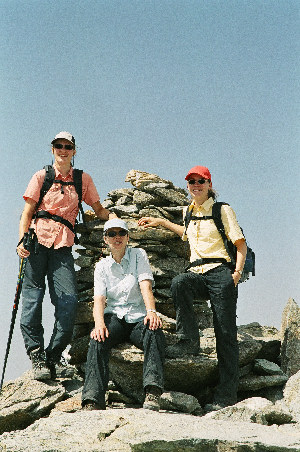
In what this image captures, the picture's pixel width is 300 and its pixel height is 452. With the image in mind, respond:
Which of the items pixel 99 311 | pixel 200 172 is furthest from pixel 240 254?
pixel 99 311

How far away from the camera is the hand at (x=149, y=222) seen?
12336mm

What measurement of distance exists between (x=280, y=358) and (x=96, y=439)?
23.5 feet

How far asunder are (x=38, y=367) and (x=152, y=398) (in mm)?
3113

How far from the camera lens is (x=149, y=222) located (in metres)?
12.5

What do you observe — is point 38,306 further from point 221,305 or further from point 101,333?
point 221,305

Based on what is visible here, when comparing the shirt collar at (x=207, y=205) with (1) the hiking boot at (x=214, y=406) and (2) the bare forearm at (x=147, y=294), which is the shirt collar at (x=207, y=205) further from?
(1) the hiking boot at (x=214, y=406)

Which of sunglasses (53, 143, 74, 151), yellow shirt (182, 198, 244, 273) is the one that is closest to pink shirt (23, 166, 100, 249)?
sunglasses (53, 143, 74, 151)

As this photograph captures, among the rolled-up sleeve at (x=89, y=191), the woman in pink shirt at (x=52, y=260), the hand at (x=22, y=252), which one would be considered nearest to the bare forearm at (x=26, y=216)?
the woman in pink shirt at (x=52, y=260)

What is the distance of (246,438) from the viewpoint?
24.5 ft

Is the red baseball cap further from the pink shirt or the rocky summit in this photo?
the pink shirt

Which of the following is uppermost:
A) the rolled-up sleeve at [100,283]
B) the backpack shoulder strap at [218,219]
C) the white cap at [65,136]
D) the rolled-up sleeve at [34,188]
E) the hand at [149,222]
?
the white cap at [65,136]

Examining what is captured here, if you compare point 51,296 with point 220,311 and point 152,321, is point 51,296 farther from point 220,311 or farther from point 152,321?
point 220,311

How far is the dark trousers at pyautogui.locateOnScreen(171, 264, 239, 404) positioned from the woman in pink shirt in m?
2.44

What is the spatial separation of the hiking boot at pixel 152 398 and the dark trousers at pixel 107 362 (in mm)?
109
